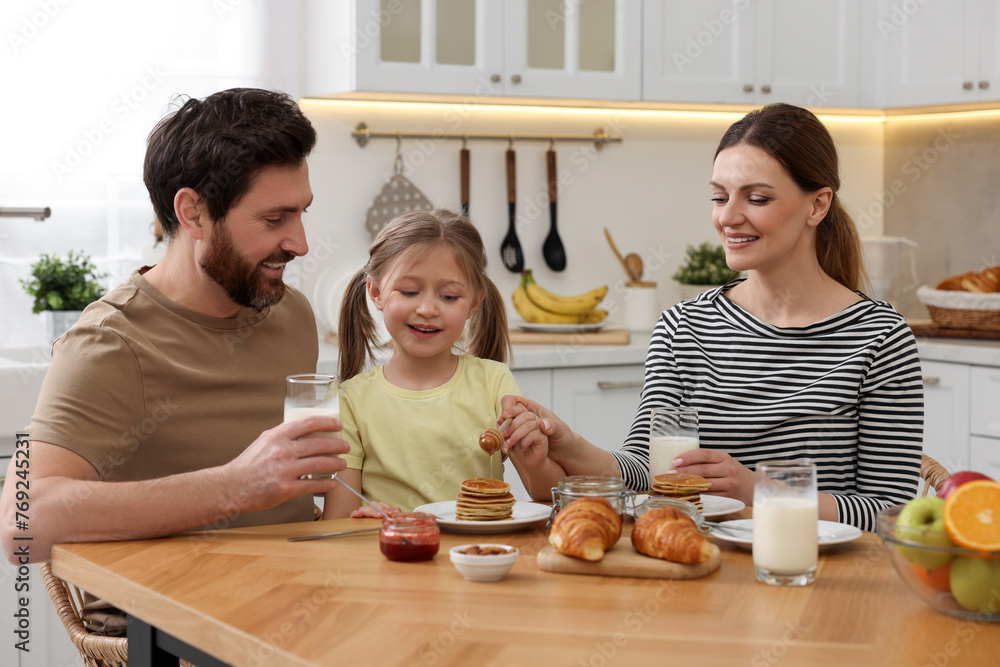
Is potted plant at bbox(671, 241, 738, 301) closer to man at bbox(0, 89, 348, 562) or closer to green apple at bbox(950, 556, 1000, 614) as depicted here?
man at bbox(0, 89, 348, 562)

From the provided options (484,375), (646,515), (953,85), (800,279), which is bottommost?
(646,515)

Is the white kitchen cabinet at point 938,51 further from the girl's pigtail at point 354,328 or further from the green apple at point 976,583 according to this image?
the green apple at point 976,583

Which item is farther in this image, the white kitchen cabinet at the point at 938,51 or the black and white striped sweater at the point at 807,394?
the white kitchen cabinet at the point at 938,51

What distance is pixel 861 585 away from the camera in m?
1.26

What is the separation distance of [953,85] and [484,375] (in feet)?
8.18

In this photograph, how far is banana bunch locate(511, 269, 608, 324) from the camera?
3.54 m

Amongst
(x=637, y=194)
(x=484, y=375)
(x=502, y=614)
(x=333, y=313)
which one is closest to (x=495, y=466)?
(x=484, y=375)

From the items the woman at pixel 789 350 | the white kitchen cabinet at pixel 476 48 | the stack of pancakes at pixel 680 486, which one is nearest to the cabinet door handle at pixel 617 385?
the white kitchen cabinet at pixel 476 48

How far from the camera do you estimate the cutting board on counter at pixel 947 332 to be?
341 cm

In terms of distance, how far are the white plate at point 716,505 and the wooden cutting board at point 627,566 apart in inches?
7.9

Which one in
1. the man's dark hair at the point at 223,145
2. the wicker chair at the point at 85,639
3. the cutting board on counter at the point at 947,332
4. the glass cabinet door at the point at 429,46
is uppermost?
the glass cabinet door at the point at 429,46

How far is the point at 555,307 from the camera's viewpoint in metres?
3.54

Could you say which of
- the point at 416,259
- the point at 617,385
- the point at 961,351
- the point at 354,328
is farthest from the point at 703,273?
the point at 416,259

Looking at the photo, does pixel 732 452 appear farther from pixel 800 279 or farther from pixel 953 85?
pixel 953 85
